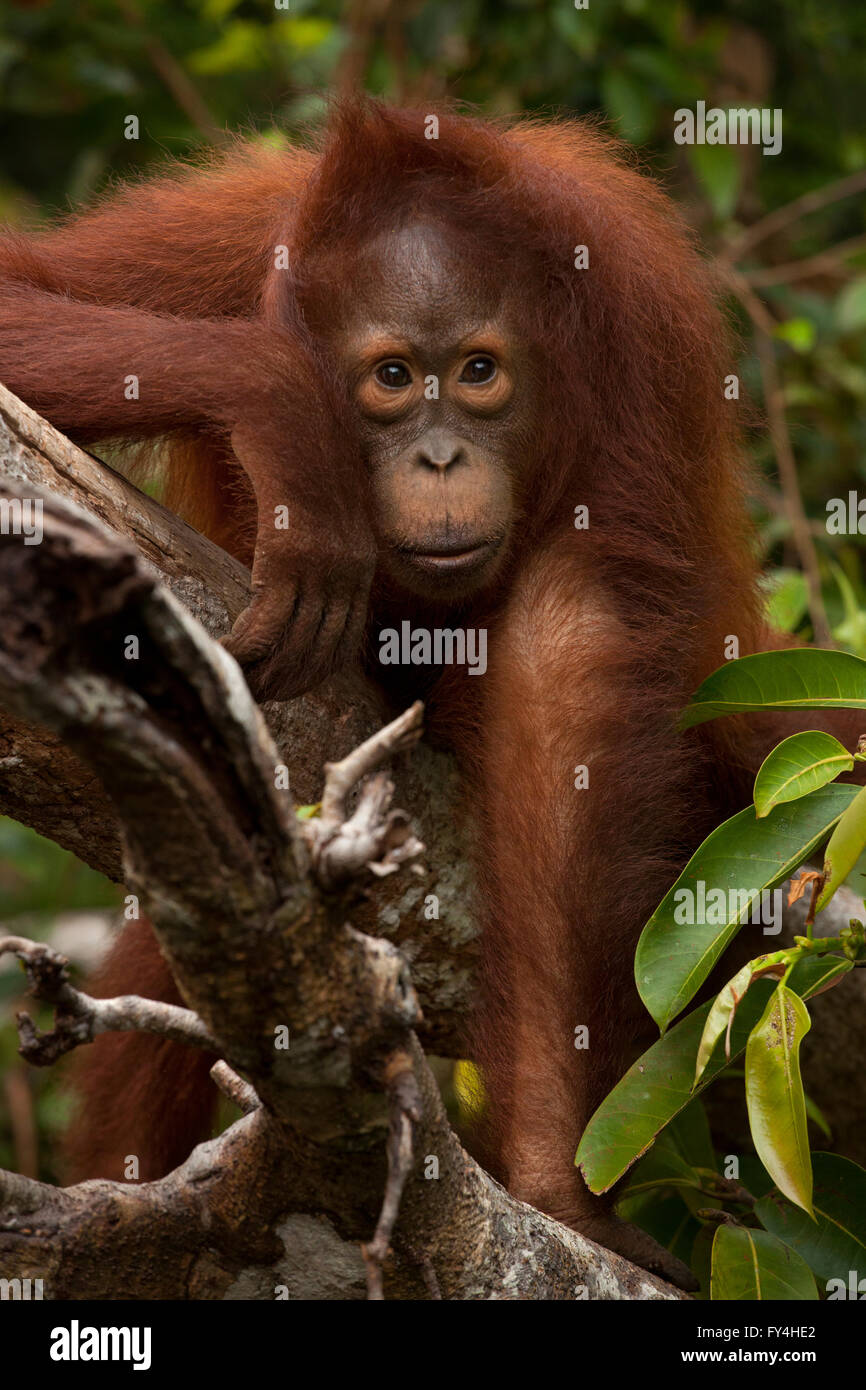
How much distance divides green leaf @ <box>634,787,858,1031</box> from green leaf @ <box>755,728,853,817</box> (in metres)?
0.05

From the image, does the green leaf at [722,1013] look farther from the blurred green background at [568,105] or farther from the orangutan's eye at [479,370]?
the blurred green background at [568,105]

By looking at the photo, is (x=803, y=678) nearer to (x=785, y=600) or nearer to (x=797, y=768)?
(x=797, y=768)

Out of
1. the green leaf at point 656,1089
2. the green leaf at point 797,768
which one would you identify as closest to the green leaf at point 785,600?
the green leaf at point 797,768

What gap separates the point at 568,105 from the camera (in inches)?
201

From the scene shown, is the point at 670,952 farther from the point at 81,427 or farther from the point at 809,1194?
the point at 81,427

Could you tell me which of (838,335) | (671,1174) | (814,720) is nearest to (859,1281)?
(671,1174)

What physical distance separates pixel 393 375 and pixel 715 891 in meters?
1.23

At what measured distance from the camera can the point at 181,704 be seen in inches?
53.8

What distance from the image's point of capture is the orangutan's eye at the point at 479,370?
2.87m

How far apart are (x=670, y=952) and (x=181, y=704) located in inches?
41.9

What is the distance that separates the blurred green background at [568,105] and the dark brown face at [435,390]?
1.96m

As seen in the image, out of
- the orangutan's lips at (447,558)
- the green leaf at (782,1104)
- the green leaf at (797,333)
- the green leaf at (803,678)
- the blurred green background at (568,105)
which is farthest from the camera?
the blurred green background at (568,105)

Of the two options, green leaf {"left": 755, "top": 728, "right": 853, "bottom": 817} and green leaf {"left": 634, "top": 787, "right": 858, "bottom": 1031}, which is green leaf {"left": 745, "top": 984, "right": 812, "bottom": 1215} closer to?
green leaf {"left": 634, "top": 787, "right": 858, "bottom": 1031}

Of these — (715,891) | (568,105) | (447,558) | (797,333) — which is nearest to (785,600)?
(797,333)
